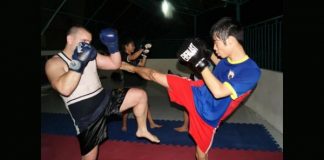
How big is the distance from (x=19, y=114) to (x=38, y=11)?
56 centimetres

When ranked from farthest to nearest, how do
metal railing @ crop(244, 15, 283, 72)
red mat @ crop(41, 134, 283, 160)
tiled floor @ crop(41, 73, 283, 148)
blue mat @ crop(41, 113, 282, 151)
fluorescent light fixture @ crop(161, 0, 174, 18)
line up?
fluorescent light fixture @ crop(161, 0, 174, 18)
tiled floor @ crop(41, 73, 283, 148)
metal railing @ crop(244, 15, 283, 72)
blue mat @ crop(41, 113, 282, 151)
red mat @ crop(41, 134, 283, 160)

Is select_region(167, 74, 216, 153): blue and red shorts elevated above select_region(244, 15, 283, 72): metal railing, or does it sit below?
below

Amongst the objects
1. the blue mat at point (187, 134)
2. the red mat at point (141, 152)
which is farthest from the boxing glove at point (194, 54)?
the blue mat at point (187, 134)

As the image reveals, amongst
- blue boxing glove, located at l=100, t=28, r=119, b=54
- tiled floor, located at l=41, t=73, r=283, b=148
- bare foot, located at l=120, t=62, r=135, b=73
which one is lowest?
tiled floor, located at l=41, t=73, r=283, b=148

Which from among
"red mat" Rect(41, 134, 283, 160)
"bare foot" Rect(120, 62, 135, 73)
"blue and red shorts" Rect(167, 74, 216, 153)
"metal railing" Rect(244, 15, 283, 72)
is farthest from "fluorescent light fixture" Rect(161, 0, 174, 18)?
"blue and red shorts" Rect(167, 74, 216, 153)

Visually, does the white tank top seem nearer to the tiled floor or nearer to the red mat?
the red mat

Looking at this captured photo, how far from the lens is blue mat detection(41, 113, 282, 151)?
11.8 ft

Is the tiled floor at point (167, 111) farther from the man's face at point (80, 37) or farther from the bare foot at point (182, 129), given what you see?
the man's face at point (80, 37)

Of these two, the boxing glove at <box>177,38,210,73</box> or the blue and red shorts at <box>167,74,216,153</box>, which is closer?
the boxing glove at <box>177,38,210,73</box>

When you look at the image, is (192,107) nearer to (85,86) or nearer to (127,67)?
(127,67)

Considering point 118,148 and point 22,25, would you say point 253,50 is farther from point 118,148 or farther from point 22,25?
point 22,25

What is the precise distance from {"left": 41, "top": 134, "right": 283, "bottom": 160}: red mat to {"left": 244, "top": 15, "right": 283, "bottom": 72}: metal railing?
1885 millimetres

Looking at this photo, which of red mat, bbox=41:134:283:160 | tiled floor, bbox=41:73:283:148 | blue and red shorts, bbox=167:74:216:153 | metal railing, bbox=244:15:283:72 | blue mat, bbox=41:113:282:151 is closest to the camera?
Answer: blue and red shorts, bbox=167:74:216:153

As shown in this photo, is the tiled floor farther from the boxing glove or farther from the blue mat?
the boxing glove
